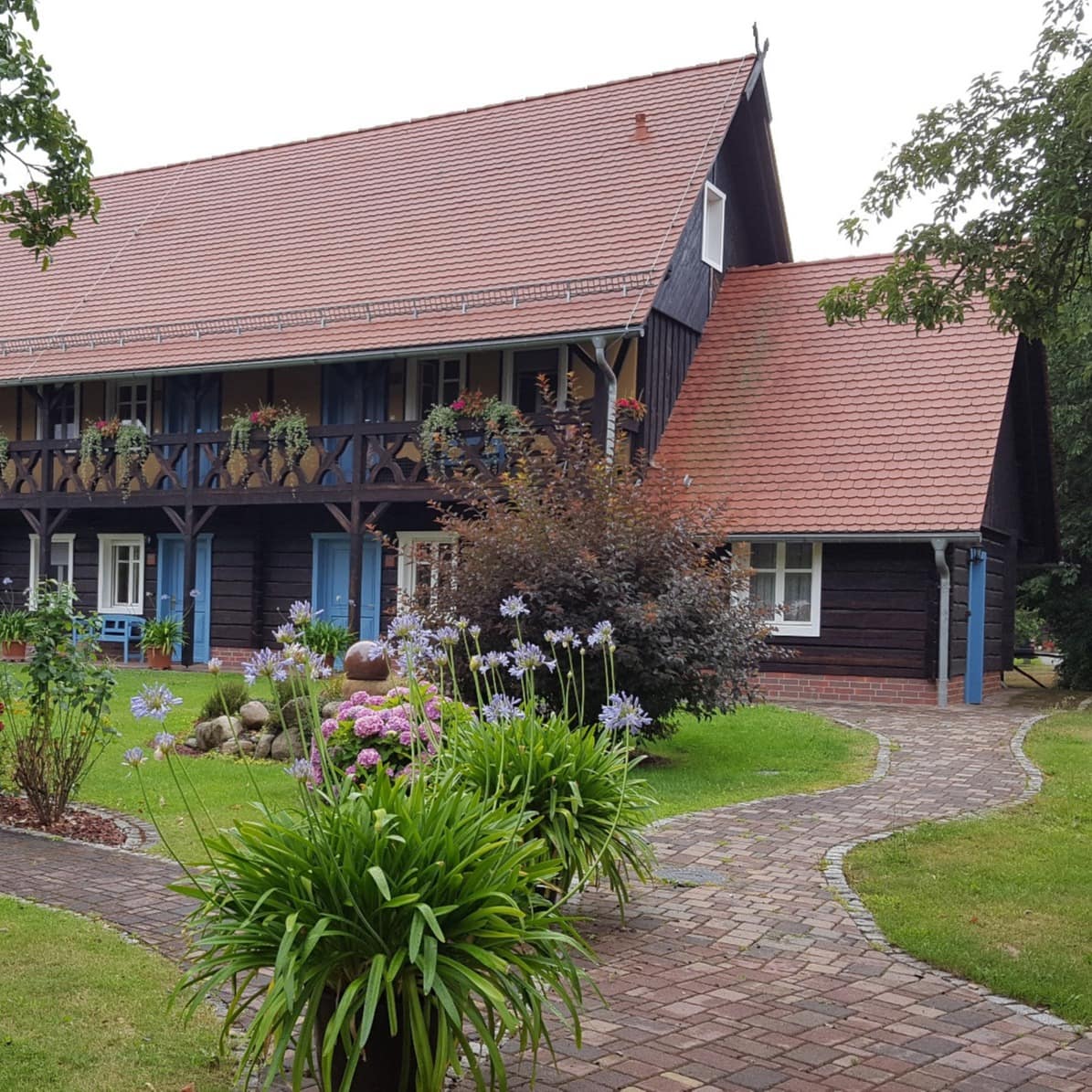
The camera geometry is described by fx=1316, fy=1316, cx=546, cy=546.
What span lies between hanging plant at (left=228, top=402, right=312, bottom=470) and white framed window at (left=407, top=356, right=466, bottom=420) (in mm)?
1717

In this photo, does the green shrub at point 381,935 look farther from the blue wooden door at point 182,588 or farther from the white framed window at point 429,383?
the blue wooden door at point 182,588

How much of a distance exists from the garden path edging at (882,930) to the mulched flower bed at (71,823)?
4.34 metres

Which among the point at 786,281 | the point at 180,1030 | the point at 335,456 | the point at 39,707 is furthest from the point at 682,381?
the point at 180,1030

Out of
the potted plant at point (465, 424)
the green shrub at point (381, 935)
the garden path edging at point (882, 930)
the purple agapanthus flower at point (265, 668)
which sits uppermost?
the potted plant at point (465, 424)

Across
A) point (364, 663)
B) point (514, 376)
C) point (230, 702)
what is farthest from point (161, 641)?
point (364, 663)

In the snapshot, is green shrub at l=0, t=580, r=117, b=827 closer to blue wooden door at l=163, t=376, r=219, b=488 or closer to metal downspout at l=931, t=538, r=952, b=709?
metal downspout at l=931, t=538, r=952, b=709

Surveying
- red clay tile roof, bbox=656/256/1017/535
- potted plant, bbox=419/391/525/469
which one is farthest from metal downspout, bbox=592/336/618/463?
potted plant, bbox=419/391/525/469

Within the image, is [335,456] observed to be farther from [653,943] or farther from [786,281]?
[653,943]

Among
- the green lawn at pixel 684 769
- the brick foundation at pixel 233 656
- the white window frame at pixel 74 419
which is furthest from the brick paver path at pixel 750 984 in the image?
the white window frame at pixel 74 419

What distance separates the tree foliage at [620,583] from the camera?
1086 centimetres

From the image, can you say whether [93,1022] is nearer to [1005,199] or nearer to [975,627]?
[1005,199]

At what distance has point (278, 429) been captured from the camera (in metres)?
20.6

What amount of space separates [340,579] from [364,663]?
37.8 ft

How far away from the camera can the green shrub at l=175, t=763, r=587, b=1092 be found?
146 inches
